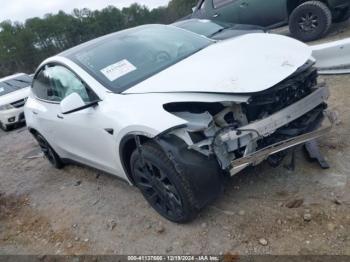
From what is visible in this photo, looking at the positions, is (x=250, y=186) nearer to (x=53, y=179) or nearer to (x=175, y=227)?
(x=175, y=227)

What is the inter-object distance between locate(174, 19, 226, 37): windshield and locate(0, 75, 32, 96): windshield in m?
5.37

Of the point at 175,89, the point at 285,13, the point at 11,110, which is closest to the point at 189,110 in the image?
the point at 175,89

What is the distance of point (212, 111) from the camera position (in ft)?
9.37

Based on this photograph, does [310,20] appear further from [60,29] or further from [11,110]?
[60,29]

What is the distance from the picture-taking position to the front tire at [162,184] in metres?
2.70

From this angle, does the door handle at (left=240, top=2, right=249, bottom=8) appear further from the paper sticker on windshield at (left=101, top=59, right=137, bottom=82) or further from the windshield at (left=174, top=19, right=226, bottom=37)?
the paper sticker on windshield at (left=101, top=59, right=137, bottom=82)

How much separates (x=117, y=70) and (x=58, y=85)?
3.29ft

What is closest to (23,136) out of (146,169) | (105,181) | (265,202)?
(105,181)

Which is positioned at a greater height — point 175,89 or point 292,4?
point 175,89

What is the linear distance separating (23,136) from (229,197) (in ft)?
21.3

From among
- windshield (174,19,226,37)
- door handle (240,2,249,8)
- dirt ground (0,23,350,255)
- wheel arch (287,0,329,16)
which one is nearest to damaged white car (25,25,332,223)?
dirt ground (0,23,350,255)

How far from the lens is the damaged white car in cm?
266

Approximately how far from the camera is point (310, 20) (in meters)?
7.92

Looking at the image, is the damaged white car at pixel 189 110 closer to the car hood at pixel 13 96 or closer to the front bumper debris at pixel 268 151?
the front bumper debris at pixel 268 151
